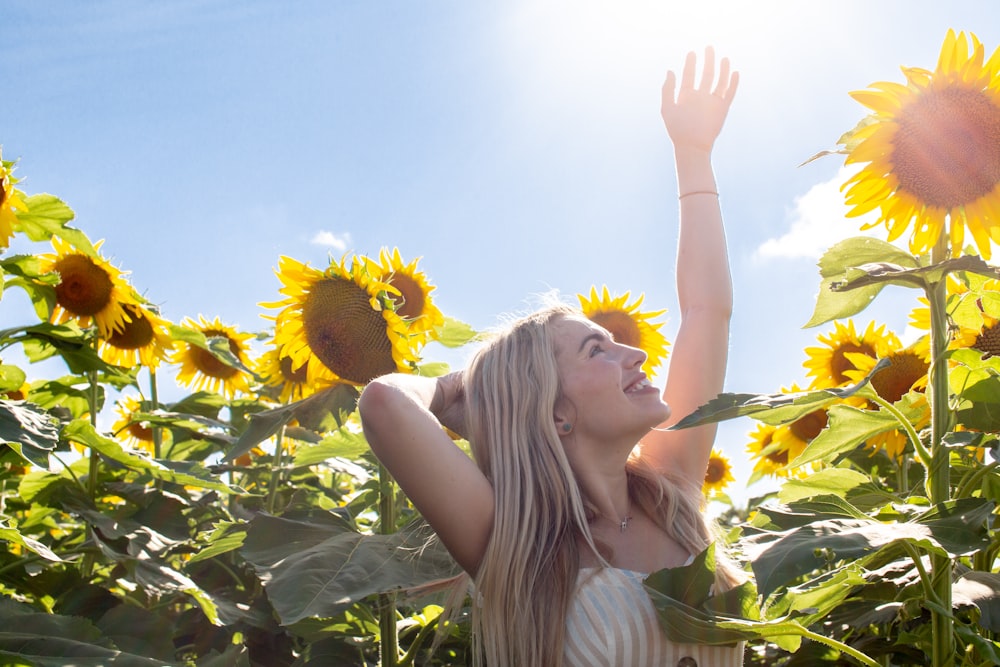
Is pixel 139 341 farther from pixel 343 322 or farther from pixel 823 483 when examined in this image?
pixel 823 483

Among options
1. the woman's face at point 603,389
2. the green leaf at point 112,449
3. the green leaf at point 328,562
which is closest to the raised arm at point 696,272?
the woman's face at point 603,389

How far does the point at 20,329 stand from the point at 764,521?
224 centimetres

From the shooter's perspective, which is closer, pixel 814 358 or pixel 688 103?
pixel 688 103

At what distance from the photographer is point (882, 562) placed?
2115 millimetres

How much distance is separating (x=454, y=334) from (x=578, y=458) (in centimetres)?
75

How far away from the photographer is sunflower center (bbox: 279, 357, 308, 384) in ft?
11.1

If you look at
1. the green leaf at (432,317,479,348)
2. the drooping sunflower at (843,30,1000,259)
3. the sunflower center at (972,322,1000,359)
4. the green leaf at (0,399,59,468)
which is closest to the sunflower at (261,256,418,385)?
the green leaf at (432,317,479,348)

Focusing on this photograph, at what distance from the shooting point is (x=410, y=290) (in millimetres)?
3246

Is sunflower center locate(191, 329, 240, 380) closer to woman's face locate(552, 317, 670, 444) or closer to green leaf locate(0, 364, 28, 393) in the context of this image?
green leaf locate(0, 364, 28, 393)

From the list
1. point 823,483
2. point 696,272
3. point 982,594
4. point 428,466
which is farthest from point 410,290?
point 982,594

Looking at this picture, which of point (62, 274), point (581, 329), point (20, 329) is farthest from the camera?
point (62, 274)

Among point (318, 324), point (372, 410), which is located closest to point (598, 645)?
point (372, 410)

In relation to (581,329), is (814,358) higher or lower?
higher

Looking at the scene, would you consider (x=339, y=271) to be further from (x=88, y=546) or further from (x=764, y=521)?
(x=764, y=521)
